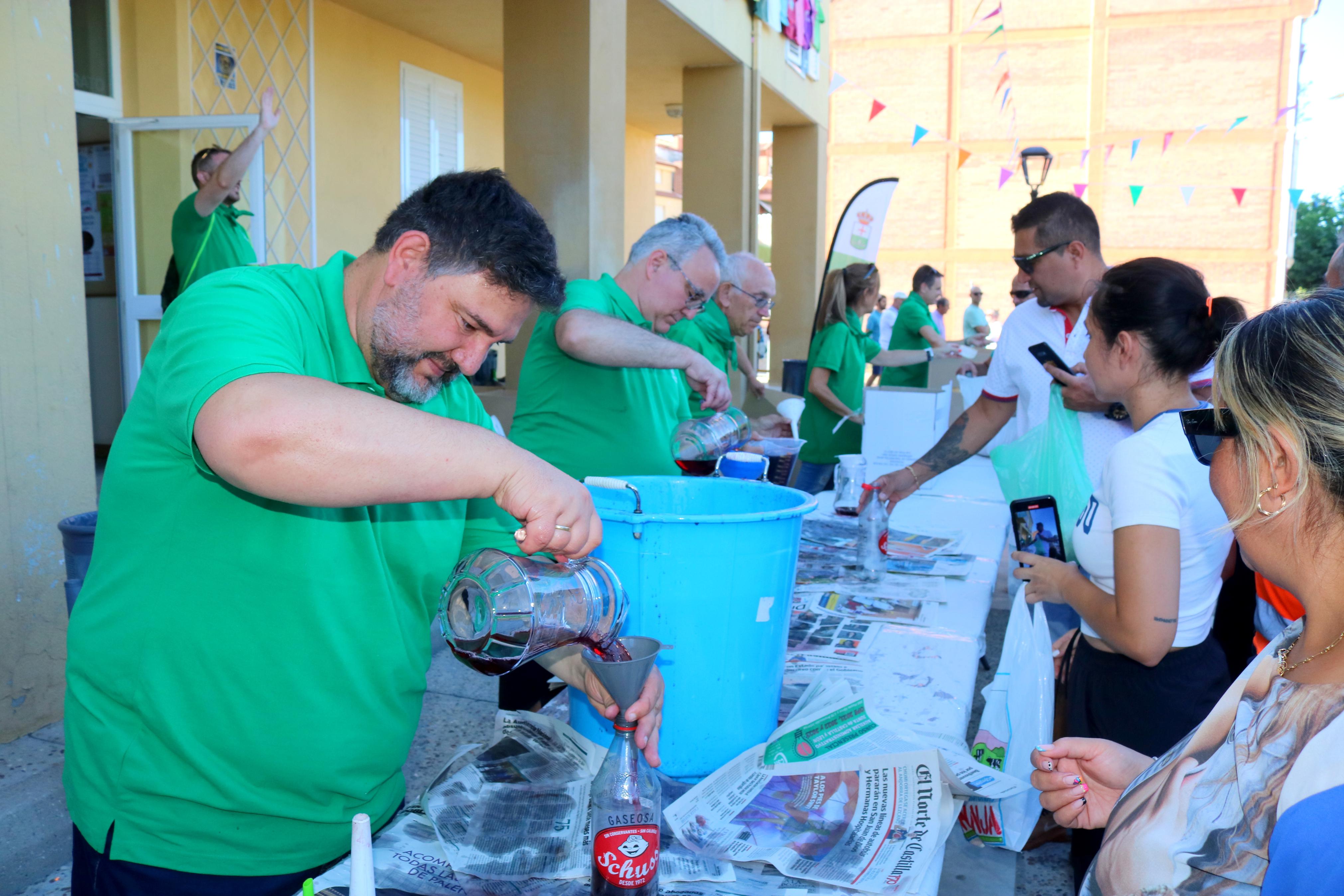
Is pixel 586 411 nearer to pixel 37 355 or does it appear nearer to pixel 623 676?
pixel 623 676

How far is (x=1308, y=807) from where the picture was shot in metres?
0.82

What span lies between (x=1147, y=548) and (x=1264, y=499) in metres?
0.78


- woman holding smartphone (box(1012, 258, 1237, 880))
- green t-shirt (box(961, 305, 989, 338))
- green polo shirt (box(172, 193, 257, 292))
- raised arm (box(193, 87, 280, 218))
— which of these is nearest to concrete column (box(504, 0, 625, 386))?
raised arm (box(193, 87, 280, 218))

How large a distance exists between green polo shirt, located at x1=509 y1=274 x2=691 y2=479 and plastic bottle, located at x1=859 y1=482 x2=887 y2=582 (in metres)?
0.56

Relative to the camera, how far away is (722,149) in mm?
8562

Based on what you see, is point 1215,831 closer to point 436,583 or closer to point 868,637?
point 436,583

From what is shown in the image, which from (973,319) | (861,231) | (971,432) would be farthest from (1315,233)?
(971,432)

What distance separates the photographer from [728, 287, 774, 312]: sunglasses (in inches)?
178

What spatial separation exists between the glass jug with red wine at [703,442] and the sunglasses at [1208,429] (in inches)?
53.0

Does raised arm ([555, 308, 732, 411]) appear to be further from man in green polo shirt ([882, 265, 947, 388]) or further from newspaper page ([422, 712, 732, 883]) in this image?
man in green polo shirt ([882, 265, 947, 388])

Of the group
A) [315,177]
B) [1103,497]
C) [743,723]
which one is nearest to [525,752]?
[743,723]

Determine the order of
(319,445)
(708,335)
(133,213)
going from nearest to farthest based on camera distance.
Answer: (319,445), (708,335), (133,213)

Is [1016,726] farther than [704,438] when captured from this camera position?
No

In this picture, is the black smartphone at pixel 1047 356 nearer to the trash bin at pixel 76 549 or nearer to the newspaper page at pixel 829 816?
the newspaper page at pixel 829 816
